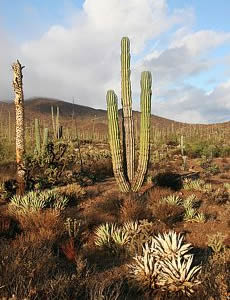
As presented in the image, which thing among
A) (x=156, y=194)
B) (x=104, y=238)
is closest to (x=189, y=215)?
(x=156, y=194)

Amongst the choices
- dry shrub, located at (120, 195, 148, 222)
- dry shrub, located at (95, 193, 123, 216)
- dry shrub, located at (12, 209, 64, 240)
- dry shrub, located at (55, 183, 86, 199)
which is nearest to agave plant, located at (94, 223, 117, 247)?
dry shrub, located at (12, 209, 64, 240)

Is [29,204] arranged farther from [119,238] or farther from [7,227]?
[119,238]

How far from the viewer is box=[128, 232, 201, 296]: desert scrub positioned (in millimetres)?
4312

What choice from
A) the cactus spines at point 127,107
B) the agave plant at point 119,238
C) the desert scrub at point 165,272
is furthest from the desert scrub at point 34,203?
the desert scrub at point 165,272

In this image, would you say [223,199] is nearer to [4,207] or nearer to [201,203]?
[201,203]

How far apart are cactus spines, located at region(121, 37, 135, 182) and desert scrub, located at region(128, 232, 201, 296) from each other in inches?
254

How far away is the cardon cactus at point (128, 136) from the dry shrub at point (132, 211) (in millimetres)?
1952

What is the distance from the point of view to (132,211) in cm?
864

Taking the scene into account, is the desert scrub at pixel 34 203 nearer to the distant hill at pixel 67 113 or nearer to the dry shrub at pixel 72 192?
the dry shrub at pixel 72 192

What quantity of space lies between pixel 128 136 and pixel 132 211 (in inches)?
136

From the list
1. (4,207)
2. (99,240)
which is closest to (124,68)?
(4,207)

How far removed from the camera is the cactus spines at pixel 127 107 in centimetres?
1140

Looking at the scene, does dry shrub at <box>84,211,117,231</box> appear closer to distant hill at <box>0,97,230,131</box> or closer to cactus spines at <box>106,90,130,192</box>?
cactus spines at <box>106,90,130,192</box>

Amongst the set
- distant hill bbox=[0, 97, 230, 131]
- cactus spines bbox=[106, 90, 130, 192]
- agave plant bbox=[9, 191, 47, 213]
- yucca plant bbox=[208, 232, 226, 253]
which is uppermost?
distant hill bbox=[0, 97, 230, 131]
